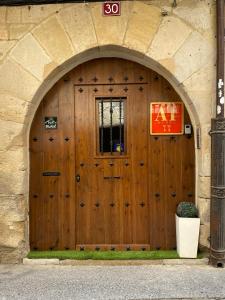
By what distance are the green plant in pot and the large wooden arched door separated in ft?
1.04

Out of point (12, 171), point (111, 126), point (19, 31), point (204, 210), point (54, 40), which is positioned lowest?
point (204, 210)

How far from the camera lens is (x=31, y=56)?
4.42 metres

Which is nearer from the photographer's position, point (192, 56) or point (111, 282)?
point (111, 282)

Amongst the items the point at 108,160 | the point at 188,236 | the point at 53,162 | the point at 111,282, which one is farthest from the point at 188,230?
the point at 53,162

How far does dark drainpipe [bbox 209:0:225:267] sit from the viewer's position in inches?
167

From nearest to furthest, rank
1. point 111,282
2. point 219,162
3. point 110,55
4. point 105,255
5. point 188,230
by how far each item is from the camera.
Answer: point 111,282, point 219,162, point 188,230, point 105,255, point 110,55

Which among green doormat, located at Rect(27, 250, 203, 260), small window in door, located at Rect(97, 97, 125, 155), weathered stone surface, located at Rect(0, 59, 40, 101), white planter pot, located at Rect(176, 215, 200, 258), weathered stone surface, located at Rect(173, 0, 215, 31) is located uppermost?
weathered stone surface, located at Rect(173, 0, 215, 31)

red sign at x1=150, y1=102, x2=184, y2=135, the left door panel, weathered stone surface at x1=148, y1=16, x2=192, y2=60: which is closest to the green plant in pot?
red sign at x1=150, y1=102, x2=184, y2=135

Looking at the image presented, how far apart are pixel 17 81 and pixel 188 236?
8.90 feet

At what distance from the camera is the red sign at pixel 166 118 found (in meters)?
4.73

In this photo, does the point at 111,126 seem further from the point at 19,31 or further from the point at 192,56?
the point at 19,31

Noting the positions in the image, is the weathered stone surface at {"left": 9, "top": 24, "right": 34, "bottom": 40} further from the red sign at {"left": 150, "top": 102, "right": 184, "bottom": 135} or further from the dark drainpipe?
the dark drainpipe

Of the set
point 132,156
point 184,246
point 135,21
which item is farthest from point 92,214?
point 135,21

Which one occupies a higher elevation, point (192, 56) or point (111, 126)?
point (192, 56)
